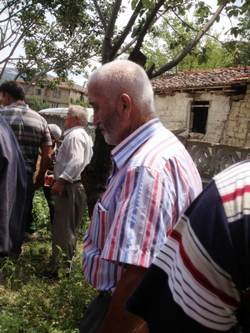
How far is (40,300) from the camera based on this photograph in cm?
330

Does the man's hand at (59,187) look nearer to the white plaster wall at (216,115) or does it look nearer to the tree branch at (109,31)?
the tree branch at (109,31)

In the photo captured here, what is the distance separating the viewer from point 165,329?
0.82 metres

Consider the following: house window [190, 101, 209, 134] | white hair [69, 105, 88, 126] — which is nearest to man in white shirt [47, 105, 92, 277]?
white hair [69, 105, 88, 126]

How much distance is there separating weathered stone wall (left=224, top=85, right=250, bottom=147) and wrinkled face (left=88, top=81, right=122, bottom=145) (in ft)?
46.4

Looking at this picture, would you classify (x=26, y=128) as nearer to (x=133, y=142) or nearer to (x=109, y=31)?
(x=109, y=31)

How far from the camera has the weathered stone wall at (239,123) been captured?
14.9 metres

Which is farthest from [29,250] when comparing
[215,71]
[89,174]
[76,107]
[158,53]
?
[158,53]

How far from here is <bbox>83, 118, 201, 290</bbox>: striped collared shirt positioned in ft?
4.01

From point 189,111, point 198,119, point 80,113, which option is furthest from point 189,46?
point 198,119

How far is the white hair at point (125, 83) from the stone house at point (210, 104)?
14.0 meters

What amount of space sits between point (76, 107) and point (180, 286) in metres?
3.78

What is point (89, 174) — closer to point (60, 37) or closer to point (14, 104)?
point (14, 104)

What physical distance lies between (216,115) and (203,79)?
207 centimetres

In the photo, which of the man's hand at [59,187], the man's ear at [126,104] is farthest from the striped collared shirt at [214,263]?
the man's hand at [59,187]
